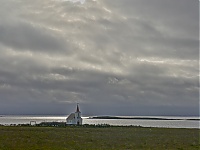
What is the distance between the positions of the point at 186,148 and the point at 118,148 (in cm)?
740

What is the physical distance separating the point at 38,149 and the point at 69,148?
3158 millimetres

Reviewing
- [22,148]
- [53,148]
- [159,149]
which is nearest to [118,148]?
[159,149]

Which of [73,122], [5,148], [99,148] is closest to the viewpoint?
[5,148]

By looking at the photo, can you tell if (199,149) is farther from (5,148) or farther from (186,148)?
(5,148)

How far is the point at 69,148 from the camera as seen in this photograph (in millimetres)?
32625

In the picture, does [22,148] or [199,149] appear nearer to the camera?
[22,148]

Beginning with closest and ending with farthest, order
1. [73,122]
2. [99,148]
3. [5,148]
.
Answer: [5,148], [99,148], [73,122]

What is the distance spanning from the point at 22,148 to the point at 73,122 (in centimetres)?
7833

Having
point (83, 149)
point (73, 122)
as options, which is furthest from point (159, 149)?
point (73, 122)

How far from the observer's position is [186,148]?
34.8 metres

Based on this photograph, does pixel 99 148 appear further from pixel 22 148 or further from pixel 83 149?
pixel 22 148

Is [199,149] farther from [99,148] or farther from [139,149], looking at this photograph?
[99,148]

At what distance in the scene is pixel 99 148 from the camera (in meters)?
33.0

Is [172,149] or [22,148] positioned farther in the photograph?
[172,149]
